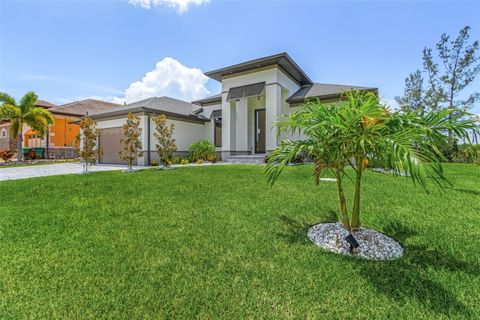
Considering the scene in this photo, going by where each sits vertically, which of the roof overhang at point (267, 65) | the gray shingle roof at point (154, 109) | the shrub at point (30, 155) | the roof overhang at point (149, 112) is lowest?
the shrub at point (30, 155)

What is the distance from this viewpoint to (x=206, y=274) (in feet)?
9.57

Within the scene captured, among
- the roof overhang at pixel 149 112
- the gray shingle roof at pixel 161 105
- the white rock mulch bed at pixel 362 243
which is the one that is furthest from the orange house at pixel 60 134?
the white rock mulch bed at pixel 362 243

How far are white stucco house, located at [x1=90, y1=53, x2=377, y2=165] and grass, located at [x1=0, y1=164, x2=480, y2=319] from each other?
37.7 feet

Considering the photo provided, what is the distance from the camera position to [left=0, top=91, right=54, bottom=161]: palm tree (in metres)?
21.5

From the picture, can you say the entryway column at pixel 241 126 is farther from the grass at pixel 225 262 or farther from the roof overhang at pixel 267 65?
the grass at pixel 225 262

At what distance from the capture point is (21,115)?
72.1 ft

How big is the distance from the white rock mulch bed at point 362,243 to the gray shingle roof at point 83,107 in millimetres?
32832

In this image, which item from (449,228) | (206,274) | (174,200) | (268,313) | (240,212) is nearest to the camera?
(268,313)

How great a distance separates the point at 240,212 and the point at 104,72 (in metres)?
12.9

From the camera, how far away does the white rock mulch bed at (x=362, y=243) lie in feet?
11.1

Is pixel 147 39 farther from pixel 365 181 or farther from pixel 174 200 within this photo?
pixel 365 181

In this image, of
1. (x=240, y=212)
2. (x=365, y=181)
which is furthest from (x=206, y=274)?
(x=365, y=181)

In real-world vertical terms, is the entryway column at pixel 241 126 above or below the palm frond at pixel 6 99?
below

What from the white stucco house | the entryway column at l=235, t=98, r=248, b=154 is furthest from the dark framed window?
the entryway column at l=235, t=98, r=248, b=154
